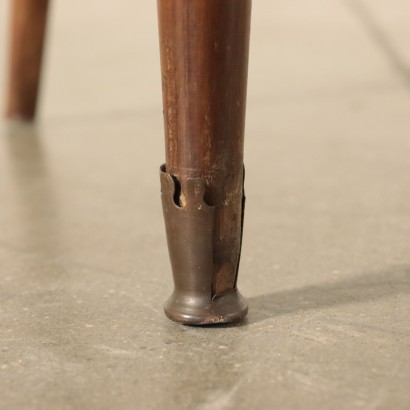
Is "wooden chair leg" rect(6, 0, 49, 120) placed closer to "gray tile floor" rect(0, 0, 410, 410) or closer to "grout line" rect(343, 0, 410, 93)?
"gray tile floor" rect(0, 0, 410, 410)

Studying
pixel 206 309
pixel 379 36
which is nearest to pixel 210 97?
pixel 206 309

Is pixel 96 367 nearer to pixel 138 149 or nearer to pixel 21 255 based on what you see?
pixel 21 255

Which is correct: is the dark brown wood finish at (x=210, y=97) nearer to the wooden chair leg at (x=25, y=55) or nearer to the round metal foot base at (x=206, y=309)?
the round metal foot base at (x=206, y=309)

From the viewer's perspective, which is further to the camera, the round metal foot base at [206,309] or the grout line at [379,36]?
the grout line at [379,36]

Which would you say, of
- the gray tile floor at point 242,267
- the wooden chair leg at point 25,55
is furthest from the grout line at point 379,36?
the wooden chair leg at point 25,55

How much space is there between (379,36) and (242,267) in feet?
6.93

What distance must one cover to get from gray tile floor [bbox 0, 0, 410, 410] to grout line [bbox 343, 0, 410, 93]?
301 mm

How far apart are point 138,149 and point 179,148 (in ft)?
3.35

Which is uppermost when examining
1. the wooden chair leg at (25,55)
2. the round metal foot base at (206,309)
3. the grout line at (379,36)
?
the round metal foot base at (206,309)

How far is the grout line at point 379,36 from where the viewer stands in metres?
2.86

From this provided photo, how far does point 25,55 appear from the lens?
2.00 meters

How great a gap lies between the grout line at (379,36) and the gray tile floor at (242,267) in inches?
11.9

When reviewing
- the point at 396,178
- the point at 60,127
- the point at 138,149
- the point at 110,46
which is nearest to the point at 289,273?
the point at 396,178

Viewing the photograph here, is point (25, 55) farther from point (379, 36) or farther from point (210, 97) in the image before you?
point (379, 36)
